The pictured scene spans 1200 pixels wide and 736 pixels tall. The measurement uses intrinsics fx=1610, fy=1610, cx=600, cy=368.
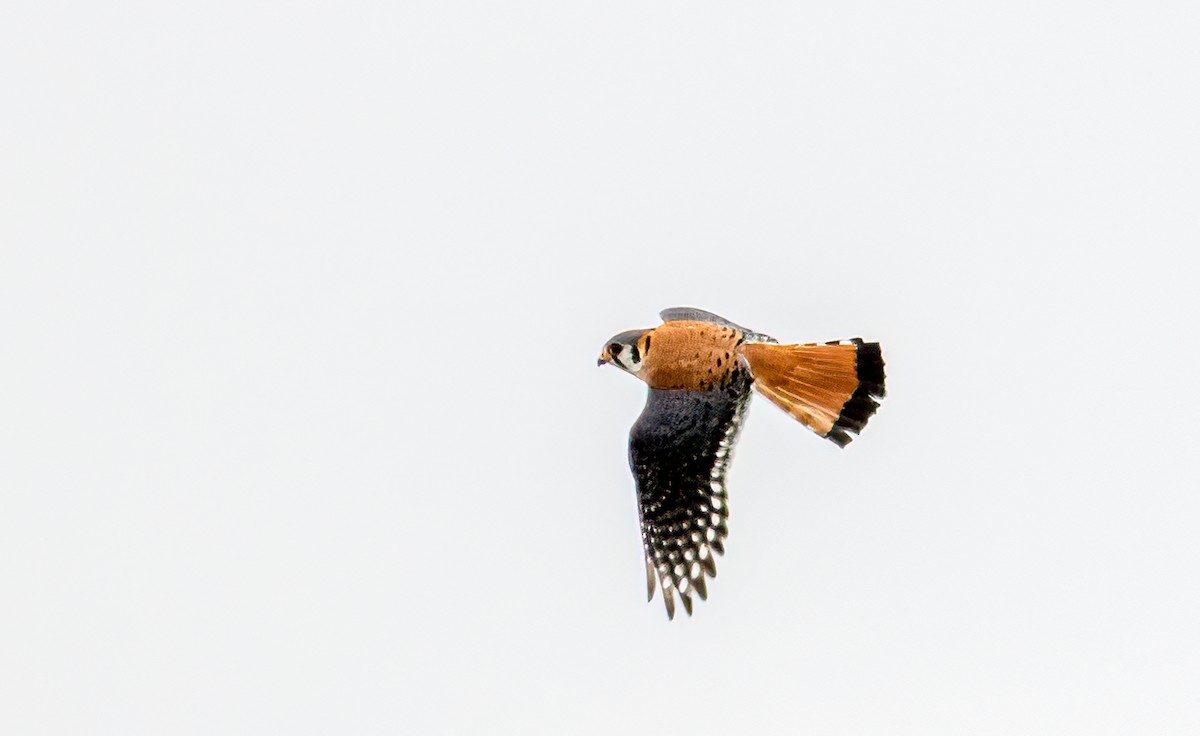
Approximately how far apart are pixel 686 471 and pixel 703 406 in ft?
1.38

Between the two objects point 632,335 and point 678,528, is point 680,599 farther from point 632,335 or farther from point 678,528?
point 632,335

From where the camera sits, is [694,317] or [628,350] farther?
[694,317]

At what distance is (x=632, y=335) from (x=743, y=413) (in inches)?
33.5

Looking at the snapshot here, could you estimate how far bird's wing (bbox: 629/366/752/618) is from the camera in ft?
32.1

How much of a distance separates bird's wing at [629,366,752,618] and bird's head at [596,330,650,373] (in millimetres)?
249

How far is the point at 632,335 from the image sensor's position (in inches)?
385

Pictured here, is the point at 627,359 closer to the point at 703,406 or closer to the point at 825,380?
the point at 703,406

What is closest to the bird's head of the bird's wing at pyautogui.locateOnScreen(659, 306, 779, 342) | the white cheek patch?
the white cheek patch

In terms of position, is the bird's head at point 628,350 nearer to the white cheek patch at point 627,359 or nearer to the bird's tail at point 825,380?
the white cheek patch at point 627,359

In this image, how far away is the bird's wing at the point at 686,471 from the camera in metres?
9.80

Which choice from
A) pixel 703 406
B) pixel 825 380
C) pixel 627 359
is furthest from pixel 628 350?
pixel 825 380

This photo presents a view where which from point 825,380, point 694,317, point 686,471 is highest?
point 694,317

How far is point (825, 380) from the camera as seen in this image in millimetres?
9719

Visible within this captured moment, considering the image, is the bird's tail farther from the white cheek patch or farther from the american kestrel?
the white cheek patch
